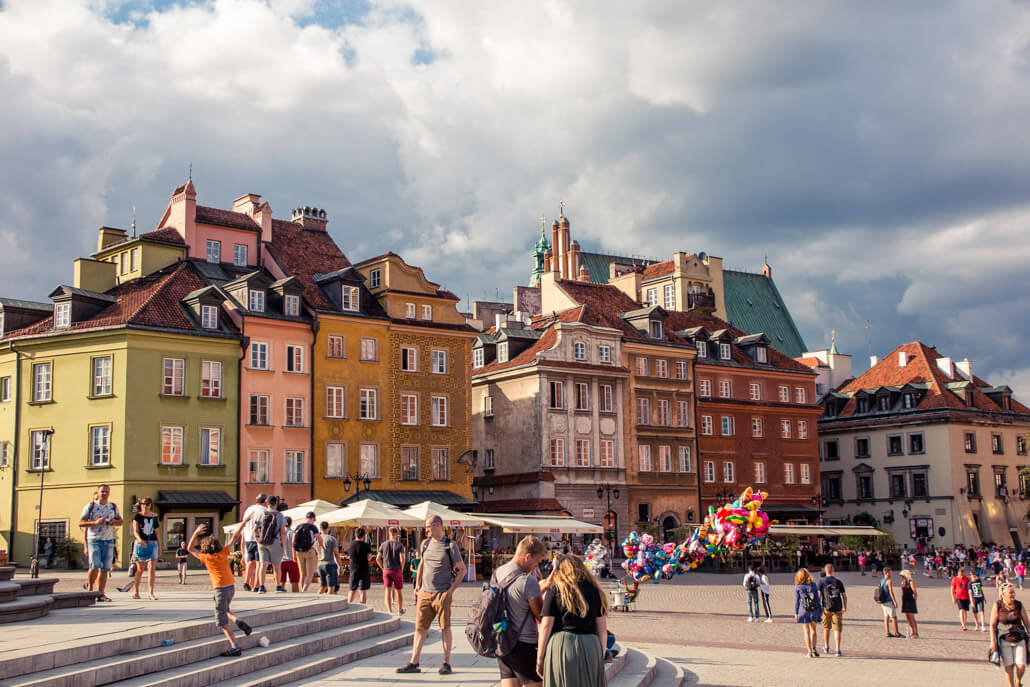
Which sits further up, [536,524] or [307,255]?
[307,255]

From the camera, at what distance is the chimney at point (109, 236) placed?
173 ft

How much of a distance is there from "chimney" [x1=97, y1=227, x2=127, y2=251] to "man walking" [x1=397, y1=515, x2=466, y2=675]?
42.3 meters

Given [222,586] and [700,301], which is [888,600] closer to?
[222,586]

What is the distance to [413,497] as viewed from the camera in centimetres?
5103

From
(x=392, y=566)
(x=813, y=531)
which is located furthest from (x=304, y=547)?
(x=813, y=531)

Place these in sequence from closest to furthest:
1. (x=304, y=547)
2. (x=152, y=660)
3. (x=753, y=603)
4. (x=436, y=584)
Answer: (x=152, y=660), (x=436, y=584), (x=304, y=547), (x=753, y=603)

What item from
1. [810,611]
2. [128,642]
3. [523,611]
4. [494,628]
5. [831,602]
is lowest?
[810,611]

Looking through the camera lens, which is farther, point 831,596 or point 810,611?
point 831,596

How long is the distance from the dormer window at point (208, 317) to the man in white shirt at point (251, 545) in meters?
25.5

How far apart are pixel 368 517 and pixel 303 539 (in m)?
11.1

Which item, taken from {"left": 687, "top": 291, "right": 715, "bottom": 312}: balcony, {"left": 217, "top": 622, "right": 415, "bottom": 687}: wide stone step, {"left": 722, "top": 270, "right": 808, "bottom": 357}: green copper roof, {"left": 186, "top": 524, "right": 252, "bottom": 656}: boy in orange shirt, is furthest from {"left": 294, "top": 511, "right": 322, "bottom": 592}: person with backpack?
{"left": 722, "top": 270, "right": 808, "bottom": 357}: green copper roof

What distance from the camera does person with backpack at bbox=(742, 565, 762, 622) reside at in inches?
1065

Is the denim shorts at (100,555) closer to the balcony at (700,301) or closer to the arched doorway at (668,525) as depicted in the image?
the arched doorway at (668,525)

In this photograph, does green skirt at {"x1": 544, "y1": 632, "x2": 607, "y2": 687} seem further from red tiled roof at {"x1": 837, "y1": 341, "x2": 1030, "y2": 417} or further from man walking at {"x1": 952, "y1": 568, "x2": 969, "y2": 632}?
red tiled roof at {"x1": 837, "y1": 341, "x2": 1030, "y2": 417}
